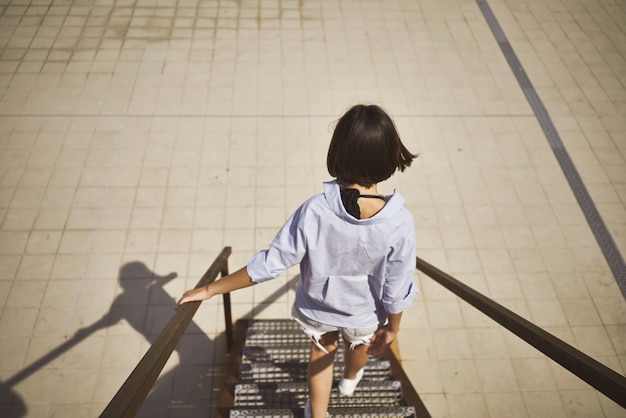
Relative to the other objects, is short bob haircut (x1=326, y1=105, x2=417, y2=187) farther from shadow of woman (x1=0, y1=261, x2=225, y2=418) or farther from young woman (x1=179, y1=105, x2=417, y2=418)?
shadow of woman (x1=0, y1=261, x2=225, y2=418)

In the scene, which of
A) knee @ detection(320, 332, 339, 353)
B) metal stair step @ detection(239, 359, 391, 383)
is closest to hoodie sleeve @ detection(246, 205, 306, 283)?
knee @ detection(320, 332, 339, 353)

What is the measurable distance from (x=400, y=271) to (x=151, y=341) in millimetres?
2652

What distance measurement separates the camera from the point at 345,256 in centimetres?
153

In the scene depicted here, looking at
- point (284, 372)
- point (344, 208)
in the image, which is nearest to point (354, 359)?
point (284, 372)

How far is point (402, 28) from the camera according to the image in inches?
247

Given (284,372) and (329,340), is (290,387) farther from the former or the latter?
(329,340)

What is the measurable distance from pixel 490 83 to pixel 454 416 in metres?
4.40

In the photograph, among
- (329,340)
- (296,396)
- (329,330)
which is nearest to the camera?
(329,330)

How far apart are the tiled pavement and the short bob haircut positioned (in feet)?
8.24

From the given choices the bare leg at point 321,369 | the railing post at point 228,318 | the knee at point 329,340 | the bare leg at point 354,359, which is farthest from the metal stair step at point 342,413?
the railing post at point 228,318

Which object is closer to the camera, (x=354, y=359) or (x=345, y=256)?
(x=345, y=256)

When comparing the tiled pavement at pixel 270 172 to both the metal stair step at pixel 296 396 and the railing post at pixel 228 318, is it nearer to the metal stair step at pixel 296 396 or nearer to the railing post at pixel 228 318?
the railing post at pixel 228 318

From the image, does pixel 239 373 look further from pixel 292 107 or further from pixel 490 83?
pixel 490 83

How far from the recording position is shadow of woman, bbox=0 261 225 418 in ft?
10.2
